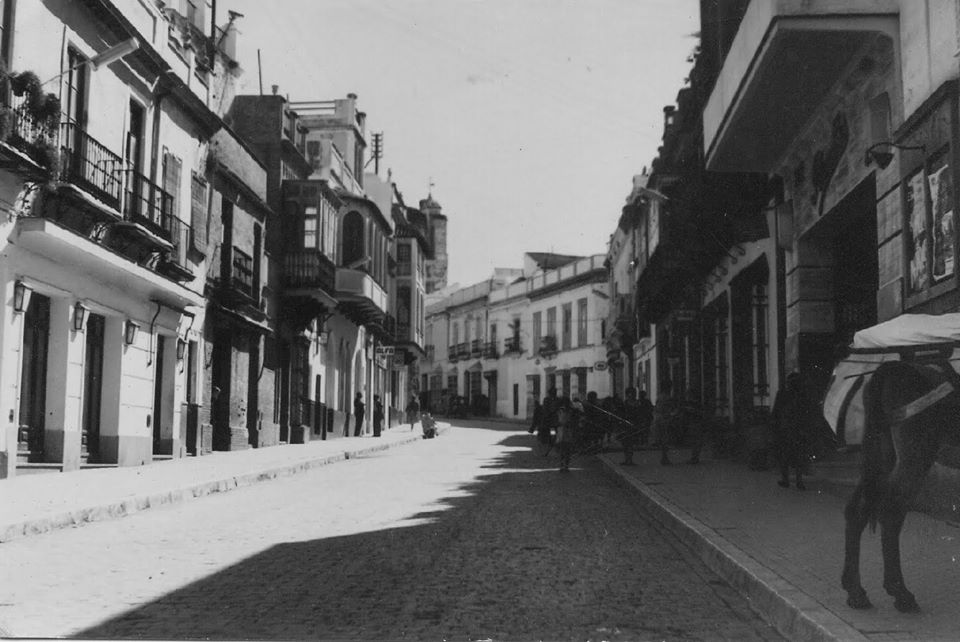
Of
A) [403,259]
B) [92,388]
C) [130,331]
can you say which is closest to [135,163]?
[130,331]

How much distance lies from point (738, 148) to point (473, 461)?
348 inches

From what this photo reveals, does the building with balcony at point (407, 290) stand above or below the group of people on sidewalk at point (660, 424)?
above

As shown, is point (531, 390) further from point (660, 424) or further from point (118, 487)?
point (118, 487)

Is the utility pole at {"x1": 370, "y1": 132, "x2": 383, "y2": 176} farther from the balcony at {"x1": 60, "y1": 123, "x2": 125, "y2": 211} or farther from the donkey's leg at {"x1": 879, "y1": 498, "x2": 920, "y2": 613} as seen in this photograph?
the donkey's leg at {"x1": 879, "y1": 498, "x2": 920, "y2": 613}

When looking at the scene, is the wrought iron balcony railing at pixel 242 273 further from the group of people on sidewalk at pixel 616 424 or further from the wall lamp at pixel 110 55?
the wall lamp at pixel 110 55

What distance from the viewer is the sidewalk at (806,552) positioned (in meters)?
4.84

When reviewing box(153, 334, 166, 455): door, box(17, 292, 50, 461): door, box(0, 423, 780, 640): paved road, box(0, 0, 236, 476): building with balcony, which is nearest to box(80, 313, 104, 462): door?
box(0, 0, 236, 476): building with balcony

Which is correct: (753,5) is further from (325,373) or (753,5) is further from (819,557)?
(325,373)

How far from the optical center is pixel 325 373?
32.9 metres

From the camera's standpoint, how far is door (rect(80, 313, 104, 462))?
16219 mm

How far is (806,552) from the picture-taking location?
7059mm

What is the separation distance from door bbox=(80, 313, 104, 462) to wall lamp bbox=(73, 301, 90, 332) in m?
0.76

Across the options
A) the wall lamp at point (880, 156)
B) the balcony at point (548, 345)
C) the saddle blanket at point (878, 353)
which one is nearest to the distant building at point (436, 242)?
the balcony at point (548, 345)

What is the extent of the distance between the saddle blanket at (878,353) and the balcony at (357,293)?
26915 mm
